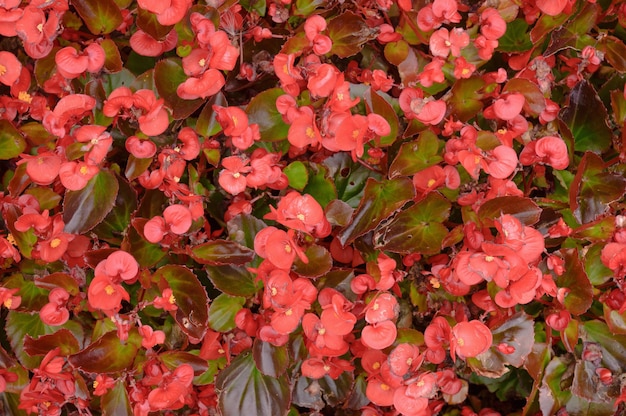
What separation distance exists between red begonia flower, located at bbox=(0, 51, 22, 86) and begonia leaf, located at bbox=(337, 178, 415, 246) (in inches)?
26.4

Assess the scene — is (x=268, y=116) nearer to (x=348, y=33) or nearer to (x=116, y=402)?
(x=348, y=33)

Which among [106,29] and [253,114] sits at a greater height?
[106,29]

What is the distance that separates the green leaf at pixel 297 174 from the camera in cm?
116

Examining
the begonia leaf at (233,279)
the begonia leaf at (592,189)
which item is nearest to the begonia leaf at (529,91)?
the begonia leaf at (592,189)

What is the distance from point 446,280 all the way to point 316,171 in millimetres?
333

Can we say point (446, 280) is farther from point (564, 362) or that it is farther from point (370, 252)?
point (564, 362)

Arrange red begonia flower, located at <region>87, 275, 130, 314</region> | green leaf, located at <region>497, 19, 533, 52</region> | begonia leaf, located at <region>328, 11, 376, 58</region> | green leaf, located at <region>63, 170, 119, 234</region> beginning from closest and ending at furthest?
red begonia flower, located at <region>87, 275, 130, 314</region> < green leaf, located at <region>63, 170, 119, 234</region> < begonia leaf, located at <region>328, 11, 376, 58</region> < green leaf, located at <region>497, 19, 533, 52</region>

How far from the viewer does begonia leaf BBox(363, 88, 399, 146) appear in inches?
44.3

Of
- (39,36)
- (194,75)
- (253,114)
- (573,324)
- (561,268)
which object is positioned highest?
(39,36)

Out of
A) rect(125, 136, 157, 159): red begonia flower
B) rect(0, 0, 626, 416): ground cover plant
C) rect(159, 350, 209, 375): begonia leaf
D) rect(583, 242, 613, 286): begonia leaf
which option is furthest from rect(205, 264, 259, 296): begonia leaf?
rect(583, 242, 613, 286): begonia leaf

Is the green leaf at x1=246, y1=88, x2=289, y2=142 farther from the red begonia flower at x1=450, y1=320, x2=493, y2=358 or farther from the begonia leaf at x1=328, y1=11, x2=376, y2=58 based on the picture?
the red begonia flower at x1=450, y1=320, x2=493, y2=358

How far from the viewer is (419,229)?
1.15 m

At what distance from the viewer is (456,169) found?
116 centimetres

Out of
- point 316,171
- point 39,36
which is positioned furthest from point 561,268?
point 39,36
